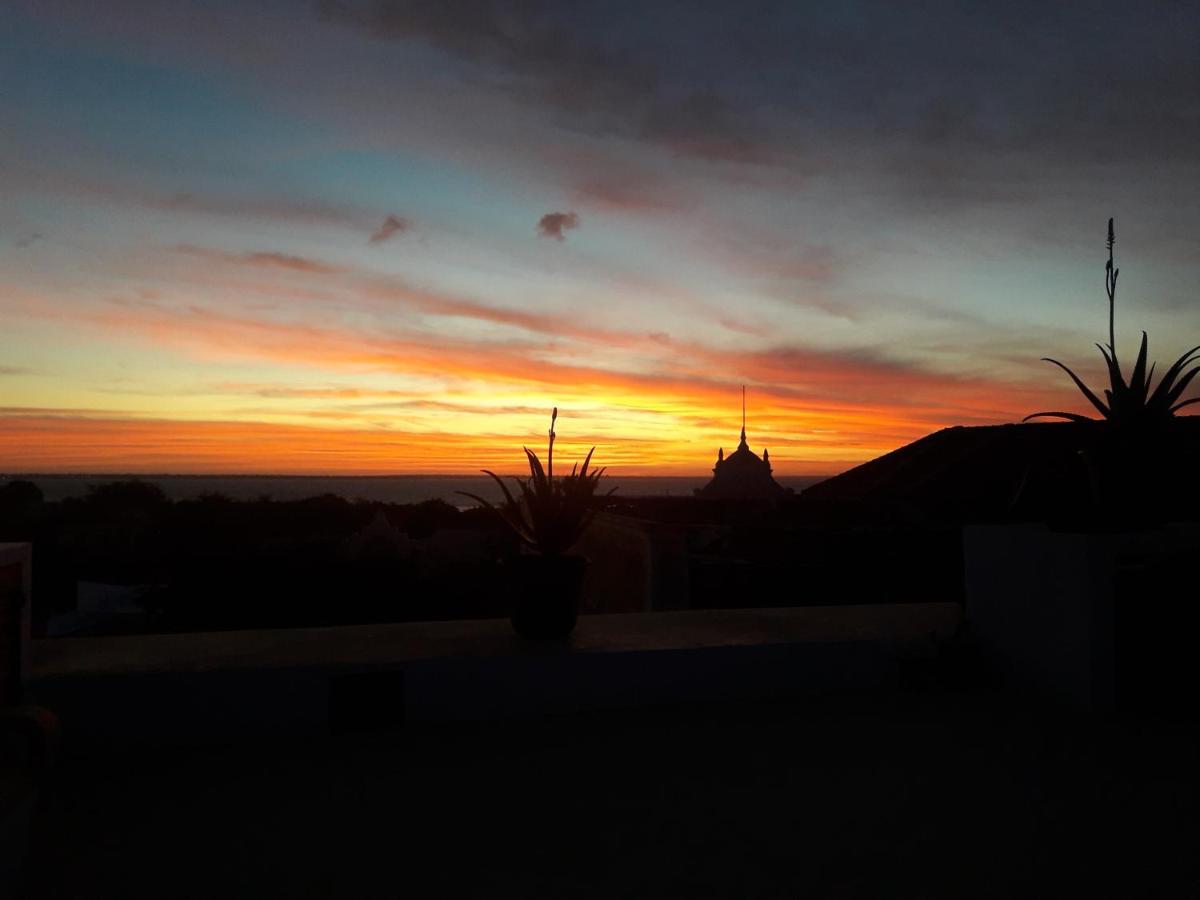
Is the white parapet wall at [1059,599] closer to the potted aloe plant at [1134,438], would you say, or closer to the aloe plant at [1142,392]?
the potted aloe plant at [1134,438]

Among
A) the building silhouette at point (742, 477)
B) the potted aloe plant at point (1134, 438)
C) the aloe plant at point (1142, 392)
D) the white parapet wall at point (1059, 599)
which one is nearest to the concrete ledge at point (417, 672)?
the white parapet wall at point (1059, 599)

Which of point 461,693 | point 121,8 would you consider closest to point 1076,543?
point 461,693

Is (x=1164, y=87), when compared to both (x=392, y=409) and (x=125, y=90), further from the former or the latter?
(x=392, y=409)

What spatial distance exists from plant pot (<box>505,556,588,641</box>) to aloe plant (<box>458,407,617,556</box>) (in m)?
0.07

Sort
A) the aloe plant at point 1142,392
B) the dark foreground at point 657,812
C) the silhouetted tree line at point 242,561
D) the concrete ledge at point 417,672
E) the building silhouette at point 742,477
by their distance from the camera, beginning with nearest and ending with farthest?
the dark foreground at point 657,812, the concrete ledge at point 417,672, the aloe plant at point 1142,392, the silhouetted tree line at point 242,561, the building silhouette at point 742,477

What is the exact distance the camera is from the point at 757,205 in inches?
236

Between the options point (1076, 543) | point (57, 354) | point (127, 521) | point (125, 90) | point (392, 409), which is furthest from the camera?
point (127, 521)

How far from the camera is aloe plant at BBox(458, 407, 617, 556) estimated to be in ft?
10.7

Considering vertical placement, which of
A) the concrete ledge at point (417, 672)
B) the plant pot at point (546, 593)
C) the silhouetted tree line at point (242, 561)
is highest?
the plant pot at point (546, 593)

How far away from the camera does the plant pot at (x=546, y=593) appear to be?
10.5ft

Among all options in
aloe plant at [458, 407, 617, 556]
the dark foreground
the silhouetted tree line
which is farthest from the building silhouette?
the dark foreground

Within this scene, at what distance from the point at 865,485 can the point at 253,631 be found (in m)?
11.0

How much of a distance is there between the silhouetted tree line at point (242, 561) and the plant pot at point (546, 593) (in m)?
1.36

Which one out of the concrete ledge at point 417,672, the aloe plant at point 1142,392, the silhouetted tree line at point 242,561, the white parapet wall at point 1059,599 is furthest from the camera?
the silhouetted tree line at point 242,561
